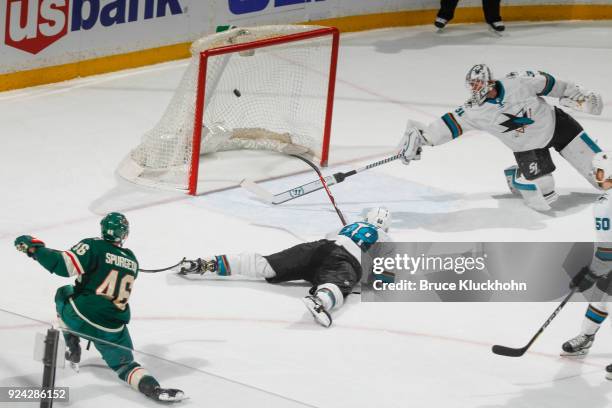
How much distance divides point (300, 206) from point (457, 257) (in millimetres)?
1063

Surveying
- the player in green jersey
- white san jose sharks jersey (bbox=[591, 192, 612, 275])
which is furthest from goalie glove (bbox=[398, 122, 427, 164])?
the player in green jersey

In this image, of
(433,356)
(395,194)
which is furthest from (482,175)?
(433,356)

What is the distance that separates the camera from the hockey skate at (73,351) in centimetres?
361

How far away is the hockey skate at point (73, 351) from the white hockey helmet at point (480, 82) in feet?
11.1

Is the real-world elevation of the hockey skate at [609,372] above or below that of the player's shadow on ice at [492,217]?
below

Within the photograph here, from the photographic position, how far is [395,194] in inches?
280

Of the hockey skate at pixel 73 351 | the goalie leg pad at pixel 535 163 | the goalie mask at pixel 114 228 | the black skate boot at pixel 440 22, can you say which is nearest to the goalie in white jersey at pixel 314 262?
the goalie mask at pixel 114 228

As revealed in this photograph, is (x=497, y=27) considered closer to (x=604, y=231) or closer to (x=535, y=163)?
(x=535, y=163)

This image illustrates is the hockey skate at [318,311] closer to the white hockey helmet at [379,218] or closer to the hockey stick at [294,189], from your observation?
the white hockey helmet at [379,218]

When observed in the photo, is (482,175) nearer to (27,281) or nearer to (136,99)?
(136,99)

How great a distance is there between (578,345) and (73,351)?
223cm

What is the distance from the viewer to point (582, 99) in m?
6.85

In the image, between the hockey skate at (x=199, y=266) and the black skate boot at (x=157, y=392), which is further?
the hockey skate at (x=199, y=266)

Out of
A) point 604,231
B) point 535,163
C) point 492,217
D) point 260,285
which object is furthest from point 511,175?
point 604,231
